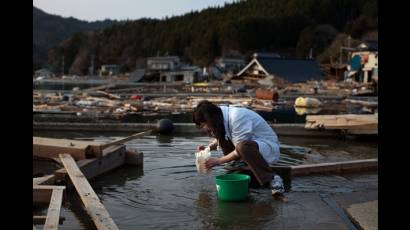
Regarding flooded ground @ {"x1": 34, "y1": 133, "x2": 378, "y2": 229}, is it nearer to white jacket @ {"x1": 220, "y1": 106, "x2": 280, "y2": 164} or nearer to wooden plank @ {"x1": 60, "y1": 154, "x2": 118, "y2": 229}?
wooden plank @ {"x1": 60, "y1": 154, "x2": 118, "y2": 229}

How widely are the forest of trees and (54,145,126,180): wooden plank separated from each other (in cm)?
7575

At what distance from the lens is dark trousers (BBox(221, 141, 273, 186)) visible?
5352 mm

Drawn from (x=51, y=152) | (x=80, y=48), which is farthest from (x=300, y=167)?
(x=80, y=48)

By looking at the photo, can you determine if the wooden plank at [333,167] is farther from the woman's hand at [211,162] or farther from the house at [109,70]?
the house at [109,70]

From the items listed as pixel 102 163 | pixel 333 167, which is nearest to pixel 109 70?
pixel 102 163

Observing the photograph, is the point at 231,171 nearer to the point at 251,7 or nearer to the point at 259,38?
the point at 259,38

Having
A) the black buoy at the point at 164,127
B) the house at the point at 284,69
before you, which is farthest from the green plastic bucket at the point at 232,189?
the house at the point at 284,69

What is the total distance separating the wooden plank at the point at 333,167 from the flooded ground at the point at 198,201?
16 cm

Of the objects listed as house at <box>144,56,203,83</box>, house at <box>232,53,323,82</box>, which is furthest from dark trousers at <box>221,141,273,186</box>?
house at <box>144,56,203,83</box>

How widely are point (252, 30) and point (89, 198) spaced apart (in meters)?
103

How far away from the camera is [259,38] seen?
107m

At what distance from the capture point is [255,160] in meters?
5.43

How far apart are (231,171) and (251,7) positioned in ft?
404

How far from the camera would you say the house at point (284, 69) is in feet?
172
